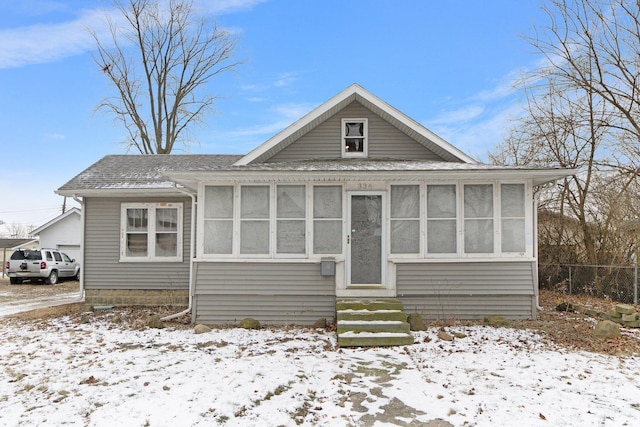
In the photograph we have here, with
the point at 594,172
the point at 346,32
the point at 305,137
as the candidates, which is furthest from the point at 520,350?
the point at 346,32

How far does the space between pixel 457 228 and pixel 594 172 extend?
23.5ft

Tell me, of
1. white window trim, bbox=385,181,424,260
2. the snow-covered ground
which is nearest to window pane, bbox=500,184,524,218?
white window trim, bbox=385,181,424,260

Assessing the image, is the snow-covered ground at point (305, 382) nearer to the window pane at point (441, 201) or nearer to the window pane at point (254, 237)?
the window pane at point (254, 237)

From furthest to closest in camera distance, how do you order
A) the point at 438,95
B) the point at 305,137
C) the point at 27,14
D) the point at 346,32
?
the point at 438,95, the point at 346,32, the point at 27,14, the point at 305,137

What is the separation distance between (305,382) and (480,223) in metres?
5.03

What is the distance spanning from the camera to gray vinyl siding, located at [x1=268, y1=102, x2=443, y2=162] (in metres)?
9.63

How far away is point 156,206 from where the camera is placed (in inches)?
404

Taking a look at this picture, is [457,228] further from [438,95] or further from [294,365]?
[438,95]

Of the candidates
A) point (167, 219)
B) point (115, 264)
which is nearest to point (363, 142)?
point (167, 219)

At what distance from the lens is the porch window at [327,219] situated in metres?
7.89

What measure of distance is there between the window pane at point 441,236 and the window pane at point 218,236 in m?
4.12

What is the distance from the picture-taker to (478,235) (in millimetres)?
7863

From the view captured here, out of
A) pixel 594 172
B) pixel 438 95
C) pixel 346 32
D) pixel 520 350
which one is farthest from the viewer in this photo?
pixel 438 95

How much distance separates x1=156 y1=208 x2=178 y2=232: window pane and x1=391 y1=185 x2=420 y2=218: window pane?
5898 mm
